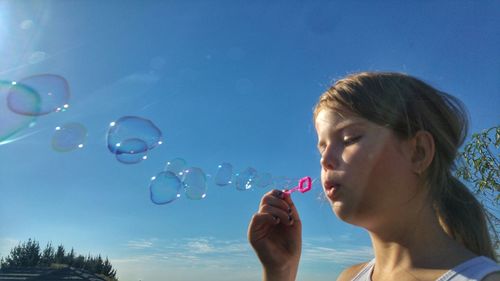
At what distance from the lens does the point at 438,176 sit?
1.66 metres

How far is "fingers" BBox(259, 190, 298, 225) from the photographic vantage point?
2.02m

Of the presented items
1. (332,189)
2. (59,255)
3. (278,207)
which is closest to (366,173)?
(332,189)

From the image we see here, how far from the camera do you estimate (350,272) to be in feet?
6.38

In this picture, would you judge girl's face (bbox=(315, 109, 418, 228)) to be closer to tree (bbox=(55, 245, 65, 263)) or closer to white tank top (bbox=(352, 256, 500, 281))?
white tank top (bbox=(352, 256, 500, 281))

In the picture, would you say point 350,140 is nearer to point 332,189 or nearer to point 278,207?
point 332,189

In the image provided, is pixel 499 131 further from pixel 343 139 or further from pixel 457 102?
pixel 343 139

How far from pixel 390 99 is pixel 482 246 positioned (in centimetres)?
58

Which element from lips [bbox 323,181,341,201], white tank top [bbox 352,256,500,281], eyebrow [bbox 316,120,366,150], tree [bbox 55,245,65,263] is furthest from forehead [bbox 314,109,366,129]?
tree [bbox 55,245,65,263]

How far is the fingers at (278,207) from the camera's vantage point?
6.63 feet

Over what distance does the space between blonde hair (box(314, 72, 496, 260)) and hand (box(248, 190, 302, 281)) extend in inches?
18.5

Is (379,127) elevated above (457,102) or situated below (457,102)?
below

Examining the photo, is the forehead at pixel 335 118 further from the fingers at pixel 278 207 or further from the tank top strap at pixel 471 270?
the tank top strap at pixel 471 270

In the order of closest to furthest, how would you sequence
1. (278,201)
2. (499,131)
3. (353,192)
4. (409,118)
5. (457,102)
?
(353,192)
(409,118)
(457,102)
(278,201)
(499,131)

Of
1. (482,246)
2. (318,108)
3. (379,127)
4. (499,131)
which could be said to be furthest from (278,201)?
(499,131)
